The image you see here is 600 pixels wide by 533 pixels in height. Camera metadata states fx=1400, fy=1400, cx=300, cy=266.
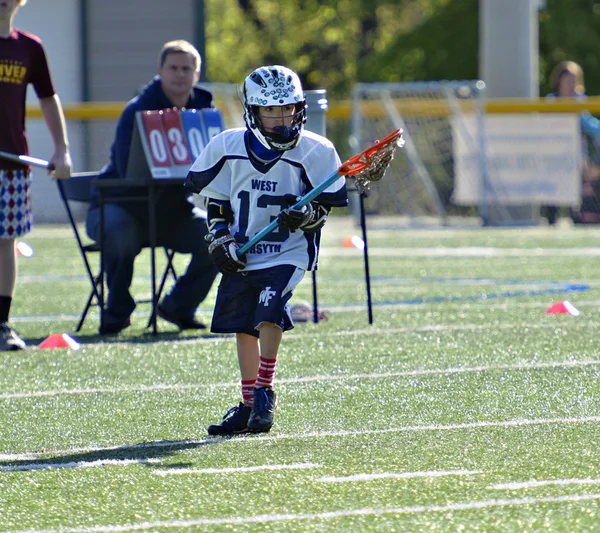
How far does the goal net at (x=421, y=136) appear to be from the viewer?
18.0 m

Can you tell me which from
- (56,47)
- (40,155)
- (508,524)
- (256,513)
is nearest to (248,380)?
(256,513)

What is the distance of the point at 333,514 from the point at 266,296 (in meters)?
1.61

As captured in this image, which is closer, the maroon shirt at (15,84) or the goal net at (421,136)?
the maroon shirt at (15,84)

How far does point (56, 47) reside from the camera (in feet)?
72.3

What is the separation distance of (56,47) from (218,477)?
18.2m

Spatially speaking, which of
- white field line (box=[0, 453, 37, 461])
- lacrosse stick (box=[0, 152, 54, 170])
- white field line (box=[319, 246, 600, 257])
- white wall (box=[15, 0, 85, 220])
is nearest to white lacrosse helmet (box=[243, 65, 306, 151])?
white field line (box=[0, 453, 37, 461])

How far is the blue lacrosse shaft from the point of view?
5.64 meters

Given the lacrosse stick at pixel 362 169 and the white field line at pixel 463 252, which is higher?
the lacrosse stick at pixel 362 169

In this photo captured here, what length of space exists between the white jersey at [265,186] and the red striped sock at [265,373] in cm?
40

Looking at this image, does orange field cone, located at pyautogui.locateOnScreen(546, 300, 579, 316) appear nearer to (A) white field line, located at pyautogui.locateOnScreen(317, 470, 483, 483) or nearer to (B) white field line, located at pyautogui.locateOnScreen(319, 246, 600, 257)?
(A) white field line, located at pyautogui.locateOnScreen(317, 470, 483, 483)

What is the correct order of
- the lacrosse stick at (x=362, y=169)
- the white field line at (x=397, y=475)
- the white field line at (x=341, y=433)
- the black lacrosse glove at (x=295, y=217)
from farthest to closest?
the lacrosse stick at (x=362, y=169) → the black lacrosse glove at (x=295, y=217) → the white field line at (x=341, y=433) → the white field line at (x=397, y=475)

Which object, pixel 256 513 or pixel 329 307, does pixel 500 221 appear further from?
pixel 256 513

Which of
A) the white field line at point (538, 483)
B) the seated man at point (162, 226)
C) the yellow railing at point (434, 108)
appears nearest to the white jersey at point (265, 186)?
the white field line at point (538, 483)

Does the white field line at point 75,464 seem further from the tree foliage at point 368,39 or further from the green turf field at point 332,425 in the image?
the tree foliage at point 368,39
